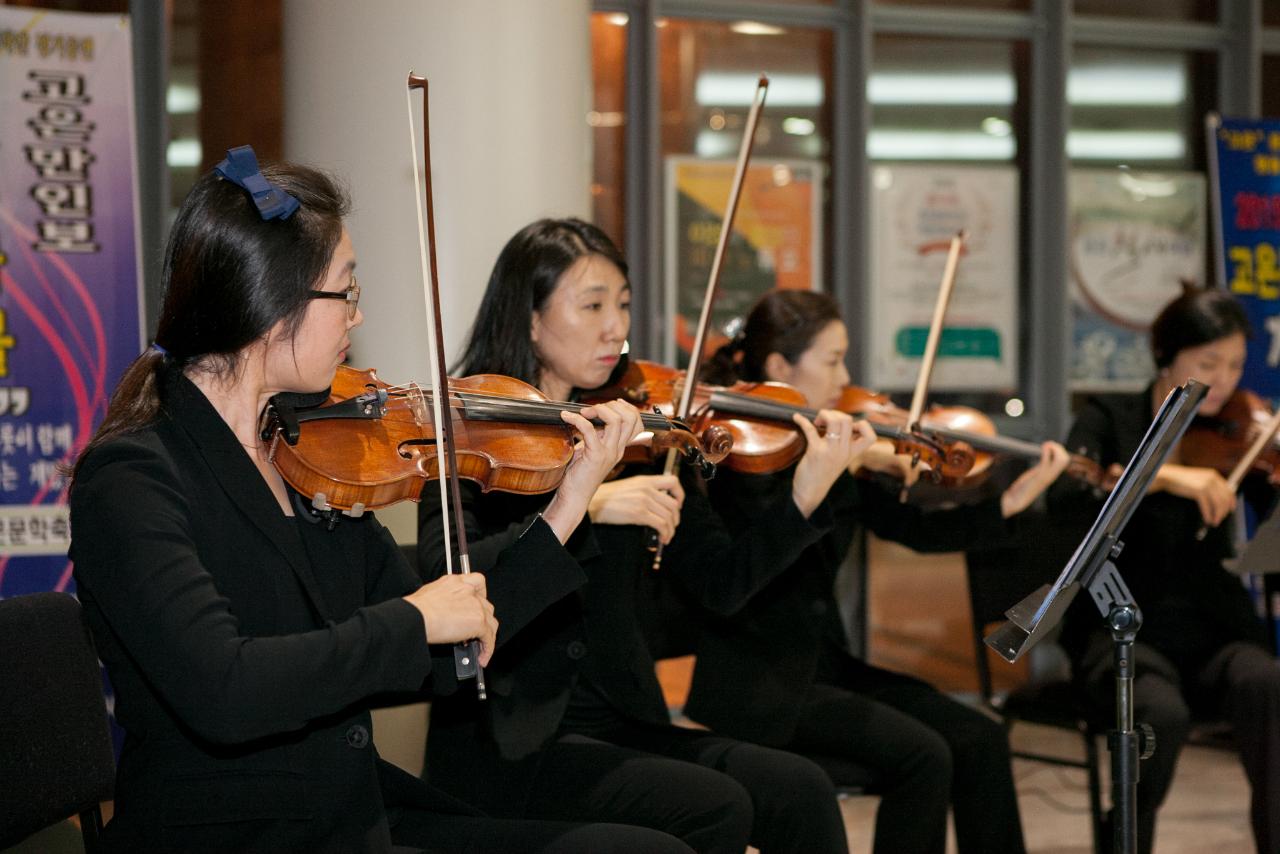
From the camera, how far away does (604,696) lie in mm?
2230

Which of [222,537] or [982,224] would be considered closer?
[222,537]

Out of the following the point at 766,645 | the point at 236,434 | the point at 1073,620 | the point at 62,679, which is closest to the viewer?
the point at 236,434

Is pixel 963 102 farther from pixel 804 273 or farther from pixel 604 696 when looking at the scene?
pixel 604 696

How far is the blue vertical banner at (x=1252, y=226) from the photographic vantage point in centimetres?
457

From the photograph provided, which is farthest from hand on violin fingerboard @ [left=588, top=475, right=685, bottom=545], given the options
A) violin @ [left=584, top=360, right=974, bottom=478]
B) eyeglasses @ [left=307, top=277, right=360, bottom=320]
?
eyeglasses @ [left=307, top=277, right=360, bottom=320]

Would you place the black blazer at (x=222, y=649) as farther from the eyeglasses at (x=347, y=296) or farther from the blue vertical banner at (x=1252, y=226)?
the blue vertical banner at (x=1252, y=226)

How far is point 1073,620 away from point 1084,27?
2743 mm

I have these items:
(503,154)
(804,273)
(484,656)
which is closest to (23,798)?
(484,656)

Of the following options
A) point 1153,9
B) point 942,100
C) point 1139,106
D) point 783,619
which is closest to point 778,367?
point 783,619

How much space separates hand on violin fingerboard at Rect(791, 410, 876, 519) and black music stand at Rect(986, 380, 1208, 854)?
1.78 feet

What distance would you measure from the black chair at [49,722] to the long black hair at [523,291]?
833mm

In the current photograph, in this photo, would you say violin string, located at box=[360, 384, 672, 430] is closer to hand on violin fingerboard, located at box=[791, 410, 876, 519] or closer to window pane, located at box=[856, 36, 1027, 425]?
hand on violin fingerboard, located at box=[791, 410, 876, 519]

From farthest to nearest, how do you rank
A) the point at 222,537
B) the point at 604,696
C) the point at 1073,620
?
the point at 1073,620 < the point at 604,696 < the point at 222,537

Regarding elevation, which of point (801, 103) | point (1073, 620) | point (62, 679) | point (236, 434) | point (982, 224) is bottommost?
point (1073, 620)
